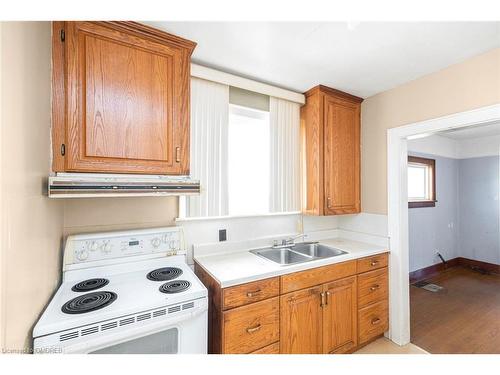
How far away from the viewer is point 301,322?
1542mm

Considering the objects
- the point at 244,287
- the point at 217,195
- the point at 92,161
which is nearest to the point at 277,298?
the point at 244,287

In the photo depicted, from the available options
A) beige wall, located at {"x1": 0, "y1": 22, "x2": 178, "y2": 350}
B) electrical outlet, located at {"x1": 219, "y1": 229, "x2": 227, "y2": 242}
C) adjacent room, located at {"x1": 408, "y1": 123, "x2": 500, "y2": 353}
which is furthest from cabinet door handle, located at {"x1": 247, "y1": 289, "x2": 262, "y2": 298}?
adjacent room, located at {"x1": 408, "y1": 123, "x2": 500, "y2": 353}

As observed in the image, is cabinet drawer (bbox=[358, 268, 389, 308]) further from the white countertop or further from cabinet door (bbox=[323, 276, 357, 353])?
the white countertop

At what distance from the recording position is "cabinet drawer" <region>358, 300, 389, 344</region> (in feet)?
6.11

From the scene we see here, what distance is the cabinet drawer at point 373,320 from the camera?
1.86 metres

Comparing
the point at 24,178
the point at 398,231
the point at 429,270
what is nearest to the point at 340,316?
the point at 398,231

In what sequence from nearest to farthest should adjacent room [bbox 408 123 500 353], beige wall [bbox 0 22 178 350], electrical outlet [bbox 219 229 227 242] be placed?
beige wall [bbox 0 22 178 350]
electrical outlet [bbox 219 229 227 242]
adjacent room [bbox 408 123 500 353]

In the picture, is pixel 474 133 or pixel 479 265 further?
pixel 479 265

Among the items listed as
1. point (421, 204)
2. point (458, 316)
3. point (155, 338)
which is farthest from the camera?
point (421, 204)

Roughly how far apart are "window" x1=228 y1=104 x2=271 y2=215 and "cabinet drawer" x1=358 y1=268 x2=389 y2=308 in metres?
1.02

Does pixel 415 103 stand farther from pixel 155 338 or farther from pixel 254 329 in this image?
pixel 155 338

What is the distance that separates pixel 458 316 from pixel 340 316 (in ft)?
5.79

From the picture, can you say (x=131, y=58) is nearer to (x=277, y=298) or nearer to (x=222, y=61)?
(x=222, y=61)

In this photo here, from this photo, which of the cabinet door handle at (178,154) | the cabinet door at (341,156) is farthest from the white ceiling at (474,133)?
the cabinet door handle at (178,154)
